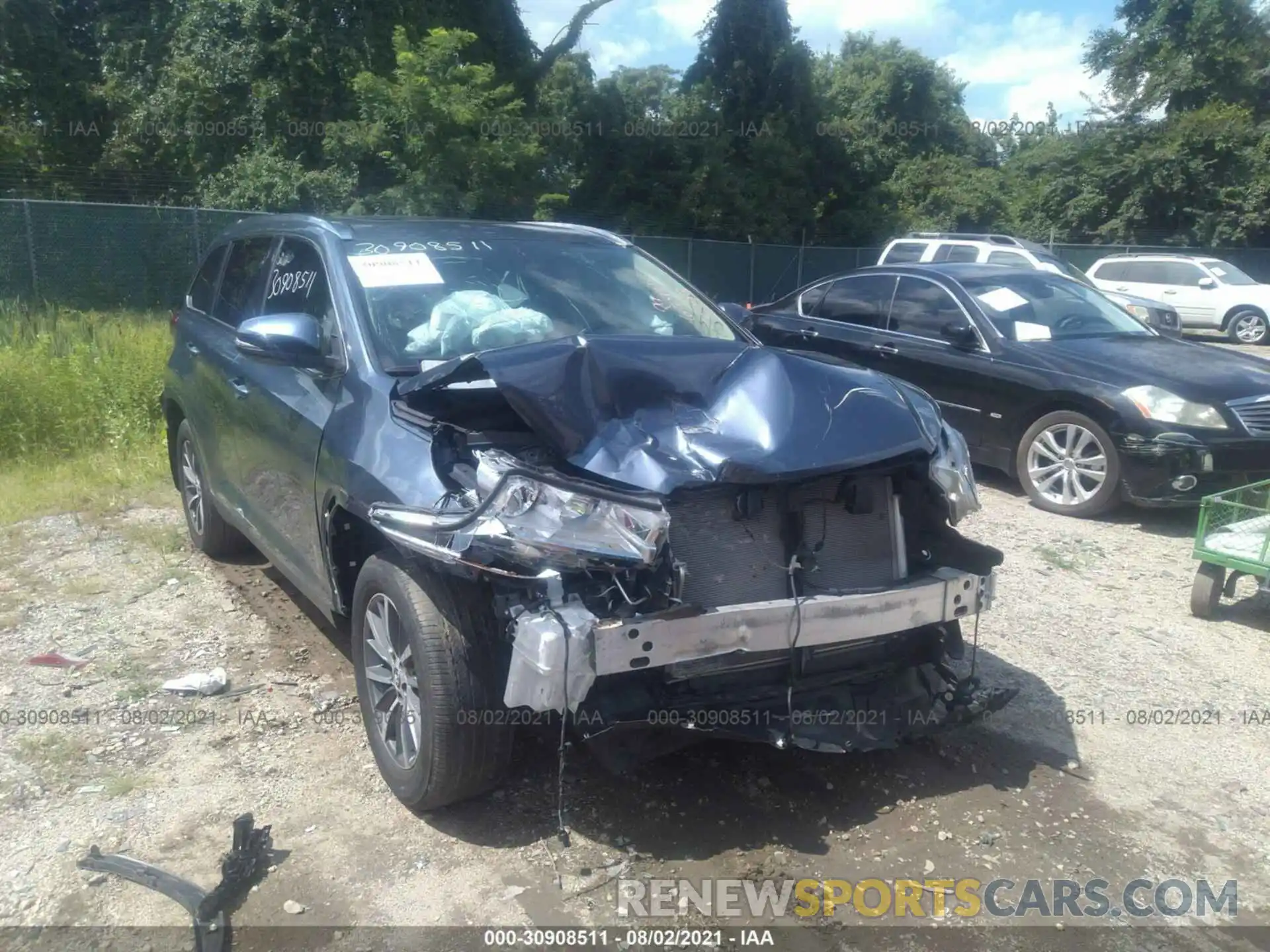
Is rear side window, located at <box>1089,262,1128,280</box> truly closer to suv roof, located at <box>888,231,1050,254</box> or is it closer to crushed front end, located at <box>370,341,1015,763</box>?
suv roof, located at <box>888,231,1050,254</box>

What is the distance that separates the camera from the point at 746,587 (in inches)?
132

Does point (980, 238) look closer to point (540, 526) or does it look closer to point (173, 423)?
point (173, 423)

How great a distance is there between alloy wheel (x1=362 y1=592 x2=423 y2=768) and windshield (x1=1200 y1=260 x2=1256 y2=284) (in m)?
22.6

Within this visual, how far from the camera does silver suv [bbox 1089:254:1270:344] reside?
21312 mm

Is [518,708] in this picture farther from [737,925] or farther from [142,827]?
[142,827]

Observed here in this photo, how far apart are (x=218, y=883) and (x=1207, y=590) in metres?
4.85

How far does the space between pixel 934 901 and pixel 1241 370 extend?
221 inches

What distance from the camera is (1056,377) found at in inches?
290

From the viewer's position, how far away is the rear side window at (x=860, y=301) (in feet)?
29.1

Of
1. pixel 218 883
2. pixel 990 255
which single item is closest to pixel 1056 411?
pixel 218 883

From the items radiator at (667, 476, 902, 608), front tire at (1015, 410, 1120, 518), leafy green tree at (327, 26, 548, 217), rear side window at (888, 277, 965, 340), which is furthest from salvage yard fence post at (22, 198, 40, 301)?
radiator at (667, 476, 902, 608)

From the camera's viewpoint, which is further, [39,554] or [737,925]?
[39,554]

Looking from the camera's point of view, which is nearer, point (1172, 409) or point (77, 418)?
point (1172, 409)

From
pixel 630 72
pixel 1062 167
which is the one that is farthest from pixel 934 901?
pixel 630 72
